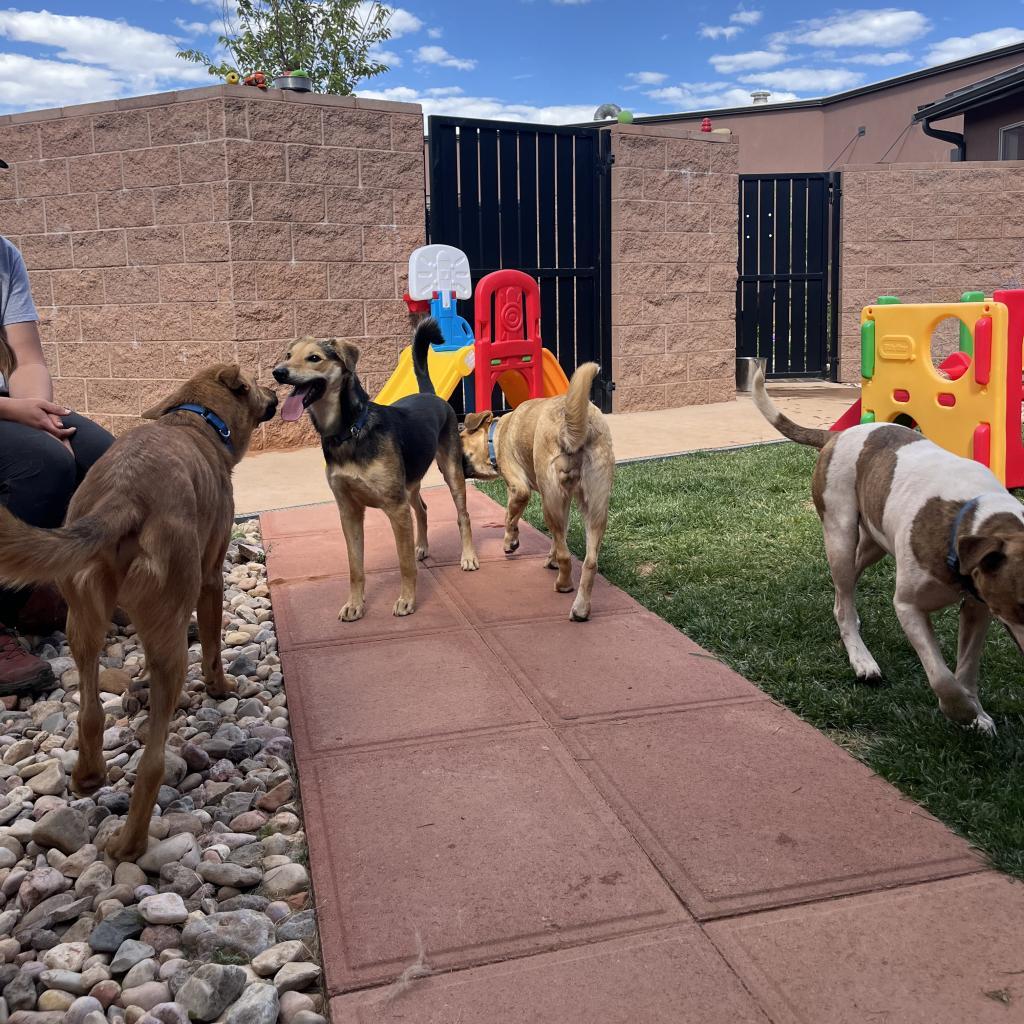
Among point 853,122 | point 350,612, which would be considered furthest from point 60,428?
point 853,122

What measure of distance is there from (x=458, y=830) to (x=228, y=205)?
24.5 feet

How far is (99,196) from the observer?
9.16 m

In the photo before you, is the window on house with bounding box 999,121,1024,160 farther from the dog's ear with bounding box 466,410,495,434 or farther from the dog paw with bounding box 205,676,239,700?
the dog paw with bounding box 205,676,239,700

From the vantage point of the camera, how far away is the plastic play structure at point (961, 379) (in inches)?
248

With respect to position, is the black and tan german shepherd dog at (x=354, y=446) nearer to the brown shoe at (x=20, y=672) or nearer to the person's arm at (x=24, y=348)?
the person's arm at (x=24, y=348)

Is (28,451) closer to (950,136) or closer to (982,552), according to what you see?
(982,552)

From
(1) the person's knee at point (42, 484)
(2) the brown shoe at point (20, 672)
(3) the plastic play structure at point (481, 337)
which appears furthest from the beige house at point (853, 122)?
(2) the brown shoe at point (20, 672)

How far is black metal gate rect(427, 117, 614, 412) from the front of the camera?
33.6 feet

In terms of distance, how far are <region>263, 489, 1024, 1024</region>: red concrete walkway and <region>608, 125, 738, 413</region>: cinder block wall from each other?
768 centimetres

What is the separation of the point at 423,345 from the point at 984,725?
3.90 m

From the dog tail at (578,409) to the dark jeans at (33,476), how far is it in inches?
81.5

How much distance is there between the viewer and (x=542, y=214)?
1106 cm

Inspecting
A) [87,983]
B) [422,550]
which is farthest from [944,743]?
[422,550]

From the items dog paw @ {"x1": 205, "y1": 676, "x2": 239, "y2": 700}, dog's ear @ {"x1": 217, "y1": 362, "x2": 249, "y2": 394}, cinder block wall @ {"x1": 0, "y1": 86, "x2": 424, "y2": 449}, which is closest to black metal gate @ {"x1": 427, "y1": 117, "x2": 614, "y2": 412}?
cinder block wall @ {"x1": 0, "y1": 86, "x2": 424, "y2": 449}
